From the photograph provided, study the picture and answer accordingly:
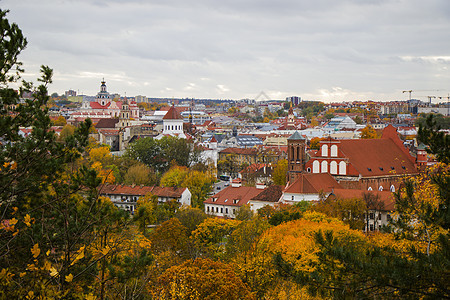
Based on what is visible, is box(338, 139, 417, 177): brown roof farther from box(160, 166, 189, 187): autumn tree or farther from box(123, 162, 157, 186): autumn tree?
box(123, 162, 157, 186): autumn tree

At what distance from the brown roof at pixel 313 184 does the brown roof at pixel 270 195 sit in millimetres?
863

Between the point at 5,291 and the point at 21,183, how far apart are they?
453 cm

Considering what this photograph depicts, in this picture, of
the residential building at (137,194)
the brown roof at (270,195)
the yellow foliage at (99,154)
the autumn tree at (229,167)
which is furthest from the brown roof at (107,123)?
the brown roof at (270,195)

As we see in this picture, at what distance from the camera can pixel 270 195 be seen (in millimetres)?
37906

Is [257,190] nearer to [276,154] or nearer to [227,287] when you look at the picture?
[227,287]

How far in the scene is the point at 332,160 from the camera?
42.7 meters

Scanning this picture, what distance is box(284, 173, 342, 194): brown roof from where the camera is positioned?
121ft

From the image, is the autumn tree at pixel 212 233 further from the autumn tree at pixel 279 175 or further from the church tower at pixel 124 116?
the church tower at pixel 124 116

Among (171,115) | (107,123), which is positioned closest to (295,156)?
(171,115)

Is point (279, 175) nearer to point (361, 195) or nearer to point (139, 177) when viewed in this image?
point (139, 177)

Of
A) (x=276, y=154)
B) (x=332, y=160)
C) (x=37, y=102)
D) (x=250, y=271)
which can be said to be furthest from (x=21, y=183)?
(x=276, y=154)

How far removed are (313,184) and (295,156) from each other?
20.1 feet

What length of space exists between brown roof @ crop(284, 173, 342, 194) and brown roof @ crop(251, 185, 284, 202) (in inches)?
34.0

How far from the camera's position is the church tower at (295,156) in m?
43.2
